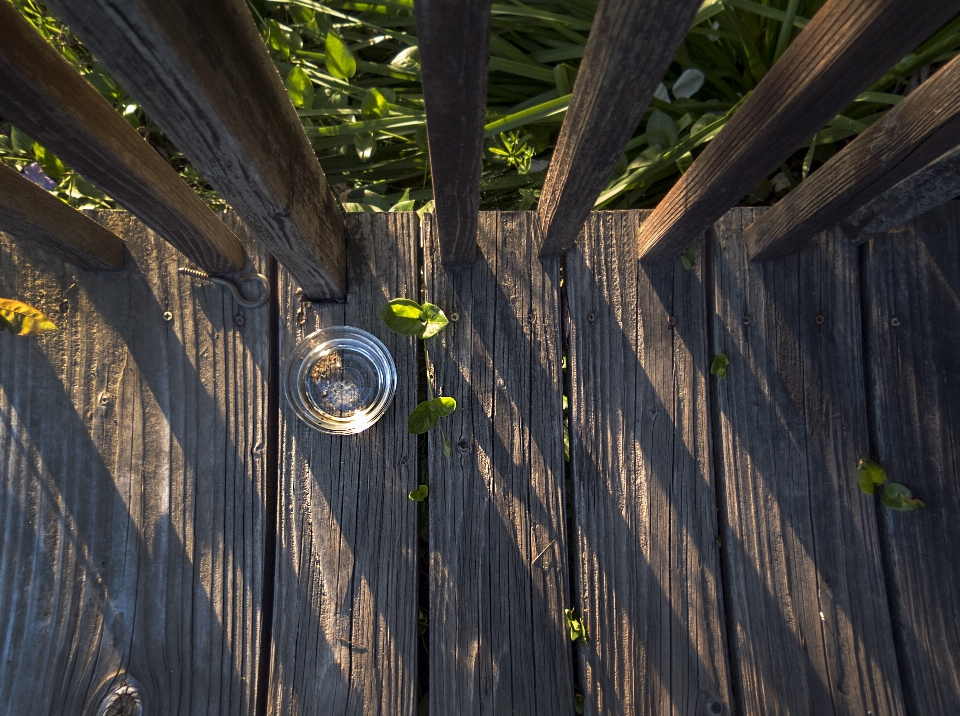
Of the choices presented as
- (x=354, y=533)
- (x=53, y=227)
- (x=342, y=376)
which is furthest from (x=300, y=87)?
(x=354, y=533)

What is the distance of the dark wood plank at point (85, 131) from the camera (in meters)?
0.85

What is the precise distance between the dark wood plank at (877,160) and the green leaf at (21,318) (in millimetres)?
1907

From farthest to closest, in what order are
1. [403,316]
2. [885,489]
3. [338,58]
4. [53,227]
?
1. [338,58]
2. [885,489]
3. [403,316]
4. [53,227]

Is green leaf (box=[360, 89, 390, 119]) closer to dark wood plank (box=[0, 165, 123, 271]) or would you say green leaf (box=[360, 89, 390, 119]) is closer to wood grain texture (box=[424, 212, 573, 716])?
wood grain texture (box=[424, 212, 573, 716])

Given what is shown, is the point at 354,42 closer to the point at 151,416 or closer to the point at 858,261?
the point at 151,416

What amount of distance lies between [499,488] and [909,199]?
1238 mm

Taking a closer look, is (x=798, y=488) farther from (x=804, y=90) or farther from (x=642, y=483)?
(x=804, y=90)

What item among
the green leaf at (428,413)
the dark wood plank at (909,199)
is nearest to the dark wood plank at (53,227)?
the green leaf at (428,413)

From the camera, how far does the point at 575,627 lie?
1573 millimetres

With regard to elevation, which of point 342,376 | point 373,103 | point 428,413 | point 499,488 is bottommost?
point 499,488

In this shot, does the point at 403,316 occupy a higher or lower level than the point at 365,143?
lower

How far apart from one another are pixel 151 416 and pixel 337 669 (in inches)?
33.0

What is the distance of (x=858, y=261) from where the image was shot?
168 centimetres

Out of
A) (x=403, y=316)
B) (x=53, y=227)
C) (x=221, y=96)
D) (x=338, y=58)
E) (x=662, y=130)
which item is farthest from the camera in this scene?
(x=662, y=130)
